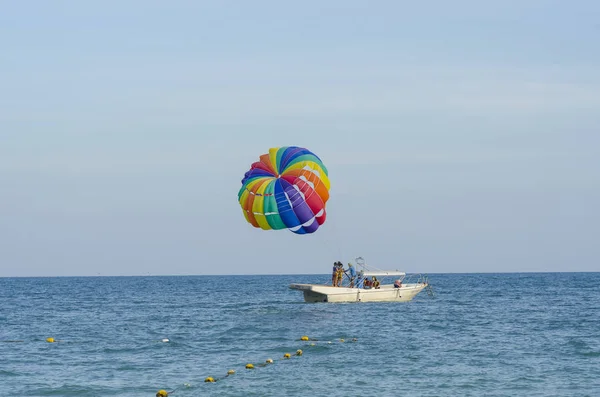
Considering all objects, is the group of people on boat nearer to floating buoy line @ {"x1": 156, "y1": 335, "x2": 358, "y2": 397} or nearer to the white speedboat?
the white speedboat

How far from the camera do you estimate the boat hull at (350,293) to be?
5658 centimetres

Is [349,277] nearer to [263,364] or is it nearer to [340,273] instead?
[340,273]

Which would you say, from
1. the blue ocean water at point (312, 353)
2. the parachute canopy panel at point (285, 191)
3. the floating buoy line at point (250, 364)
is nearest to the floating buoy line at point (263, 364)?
the floating buoy line at point (250, 364)

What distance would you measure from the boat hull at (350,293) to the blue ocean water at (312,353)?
0.94 m

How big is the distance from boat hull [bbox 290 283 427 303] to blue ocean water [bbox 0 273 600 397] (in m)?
0.94

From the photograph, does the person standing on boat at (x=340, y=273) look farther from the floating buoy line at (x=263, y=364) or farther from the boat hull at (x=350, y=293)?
the floating buoy line at (x=263, y=364)

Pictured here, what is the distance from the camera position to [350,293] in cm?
5816

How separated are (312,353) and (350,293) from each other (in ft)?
68.8

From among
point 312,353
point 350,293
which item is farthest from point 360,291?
point 312,353

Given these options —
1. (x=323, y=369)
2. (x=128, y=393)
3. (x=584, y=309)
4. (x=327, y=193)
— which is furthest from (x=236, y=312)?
(x=128, y=393)

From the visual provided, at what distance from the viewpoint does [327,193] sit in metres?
54.2

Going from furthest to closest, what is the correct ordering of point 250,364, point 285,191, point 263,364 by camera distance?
point 285,191 → point 263,364 → point 250,364

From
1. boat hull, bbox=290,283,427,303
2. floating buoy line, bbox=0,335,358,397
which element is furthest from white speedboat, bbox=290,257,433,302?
floating buoy line, bbox=0,335,358,397

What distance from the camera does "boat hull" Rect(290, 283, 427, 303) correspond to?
56584 millimetres
